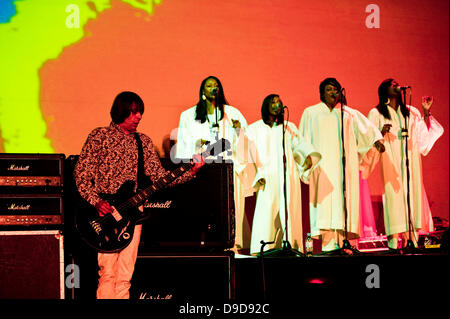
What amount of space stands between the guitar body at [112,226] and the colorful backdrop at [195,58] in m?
2.46

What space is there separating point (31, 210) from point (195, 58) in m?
3.21

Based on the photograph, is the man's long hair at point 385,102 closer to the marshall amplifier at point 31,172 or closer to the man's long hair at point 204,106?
the man's long hair at point 204,106

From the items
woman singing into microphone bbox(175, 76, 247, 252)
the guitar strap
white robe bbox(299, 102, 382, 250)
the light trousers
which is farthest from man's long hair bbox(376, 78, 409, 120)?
the light trousers

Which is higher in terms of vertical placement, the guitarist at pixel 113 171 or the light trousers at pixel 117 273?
the guitarist at pixel 113 171

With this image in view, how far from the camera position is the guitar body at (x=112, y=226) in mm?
4418

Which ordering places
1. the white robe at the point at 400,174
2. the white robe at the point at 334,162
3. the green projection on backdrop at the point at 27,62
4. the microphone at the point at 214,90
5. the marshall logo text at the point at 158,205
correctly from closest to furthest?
1. the marshall logo text at the point at 158,205
2. the microphone at the point at 214,90
3. the white robe at the point at 334,162
4. the green projection on backdrop at the point at 27,62
5. the white robe at the point at 400,174

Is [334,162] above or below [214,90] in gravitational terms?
below

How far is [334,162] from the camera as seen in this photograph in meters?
6.52

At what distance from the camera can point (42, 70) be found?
21.8ft

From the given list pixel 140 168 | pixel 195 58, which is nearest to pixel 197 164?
pixel 140 168

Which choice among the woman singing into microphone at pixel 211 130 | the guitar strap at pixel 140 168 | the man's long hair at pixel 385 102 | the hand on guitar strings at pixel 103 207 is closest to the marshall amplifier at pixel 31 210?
the hand on guitar strings at pixel 103 207

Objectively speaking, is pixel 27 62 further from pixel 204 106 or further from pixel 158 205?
pixel 158 205

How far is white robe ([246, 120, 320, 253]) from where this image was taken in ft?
→ 20.7
